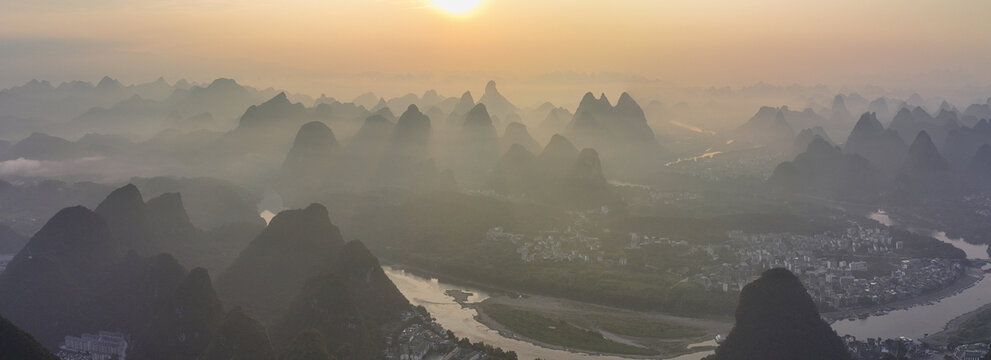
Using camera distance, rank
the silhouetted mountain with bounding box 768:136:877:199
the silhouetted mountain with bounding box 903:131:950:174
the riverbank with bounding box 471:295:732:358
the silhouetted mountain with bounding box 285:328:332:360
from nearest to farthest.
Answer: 1. the silhouetted mountain with bounding box 285:328:332:360
2. the riverbank with bounding box 471:295:732:358
3. the silhouetted mountain with bounding box 768:136:877:199
4. the silhouetted mountain with bounding box 903:131:950:174

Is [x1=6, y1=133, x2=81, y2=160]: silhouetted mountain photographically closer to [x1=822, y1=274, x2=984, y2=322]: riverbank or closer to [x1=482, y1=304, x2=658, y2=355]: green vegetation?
[x1=482, y1=304, x2=658, y2=355]: green vegetation

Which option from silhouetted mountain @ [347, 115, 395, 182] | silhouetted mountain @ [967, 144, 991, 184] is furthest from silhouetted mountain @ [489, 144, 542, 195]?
silhouetted mountain @ [967, 144, 991, 184]

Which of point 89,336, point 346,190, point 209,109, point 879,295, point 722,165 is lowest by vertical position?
point 89,336

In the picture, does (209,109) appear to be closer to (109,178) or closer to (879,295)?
(109,178)

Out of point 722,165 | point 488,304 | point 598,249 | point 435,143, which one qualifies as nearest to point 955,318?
point 598,249

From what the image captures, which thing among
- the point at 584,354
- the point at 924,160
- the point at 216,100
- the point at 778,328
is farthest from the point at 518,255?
the point at 216,100

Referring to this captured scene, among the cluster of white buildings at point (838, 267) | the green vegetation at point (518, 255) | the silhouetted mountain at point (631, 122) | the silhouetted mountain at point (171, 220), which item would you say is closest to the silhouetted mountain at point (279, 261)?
the silhouetted mountain at point (171, 220)
